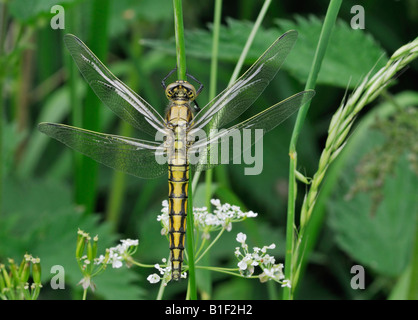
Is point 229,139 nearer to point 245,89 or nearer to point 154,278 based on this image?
point 245,89

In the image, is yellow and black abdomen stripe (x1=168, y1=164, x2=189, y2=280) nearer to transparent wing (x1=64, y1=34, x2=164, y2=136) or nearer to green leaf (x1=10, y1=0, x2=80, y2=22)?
transparent wing (x1=64, y1=34, x2=164, y2=136)

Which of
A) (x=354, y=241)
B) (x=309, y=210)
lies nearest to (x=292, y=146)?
(x=309, y=210)

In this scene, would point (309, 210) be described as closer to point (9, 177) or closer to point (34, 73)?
point (9, 177)

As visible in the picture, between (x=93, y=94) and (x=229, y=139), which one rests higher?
(x=93, y=94)

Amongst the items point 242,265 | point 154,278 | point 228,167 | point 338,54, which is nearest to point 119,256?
point 154,278

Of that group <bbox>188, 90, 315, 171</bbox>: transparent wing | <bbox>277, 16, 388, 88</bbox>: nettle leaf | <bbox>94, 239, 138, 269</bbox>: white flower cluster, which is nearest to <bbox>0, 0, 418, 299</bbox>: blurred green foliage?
<bbox>277, 16, 388, 88</bbox>: nettle leaf

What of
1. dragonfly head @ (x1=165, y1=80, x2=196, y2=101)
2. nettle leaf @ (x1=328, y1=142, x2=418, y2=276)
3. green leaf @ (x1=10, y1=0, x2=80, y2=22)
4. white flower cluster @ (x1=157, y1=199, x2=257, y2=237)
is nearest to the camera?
white flower cluster @ (x1=157, y1=199, x2=257, y2=237)

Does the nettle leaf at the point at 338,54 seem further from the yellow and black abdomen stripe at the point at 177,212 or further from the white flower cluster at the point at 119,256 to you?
the white flower cluster at the point at 119,256
